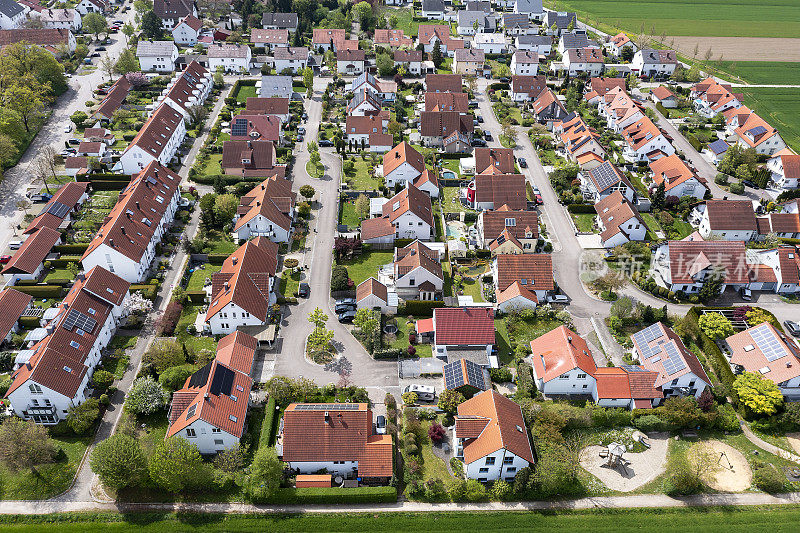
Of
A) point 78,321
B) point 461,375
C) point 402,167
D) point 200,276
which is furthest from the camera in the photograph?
point 402,167

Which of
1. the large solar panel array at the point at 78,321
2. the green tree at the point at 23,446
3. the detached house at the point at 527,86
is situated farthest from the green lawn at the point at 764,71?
the green tree at the point at 23,446

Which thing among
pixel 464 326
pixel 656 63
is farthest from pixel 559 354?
pixel 656 63

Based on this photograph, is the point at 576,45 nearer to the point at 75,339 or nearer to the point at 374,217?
the point at 374,217

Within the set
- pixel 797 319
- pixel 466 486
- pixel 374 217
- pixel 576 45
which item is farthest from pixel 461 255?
pixel 576 45

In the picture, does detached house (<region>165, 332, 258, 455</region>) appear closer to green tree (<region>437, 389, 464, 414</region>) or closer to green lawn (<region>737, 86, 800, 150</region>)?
green tree (<region>437, 389, 464, 414</region>)

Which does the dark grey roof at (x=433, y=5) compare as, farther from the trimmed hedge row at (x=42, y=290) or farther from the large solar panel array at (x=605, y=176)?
the trimmed hedge row at (x=42, y=290)

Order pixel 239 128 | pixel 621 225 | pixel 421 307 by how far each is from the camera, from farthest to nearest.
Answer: pixel 239 128 → pixel 621 225 → pixel 421 307

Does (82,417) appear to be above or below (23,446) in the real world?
above

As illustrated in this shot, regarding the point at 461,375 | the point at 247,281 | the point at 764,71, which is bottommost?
the point at 461,375

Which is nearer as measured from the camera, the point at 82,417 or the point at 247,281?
the point at 82,417

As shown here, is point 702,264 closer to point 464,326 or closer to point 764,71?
point 464,326
